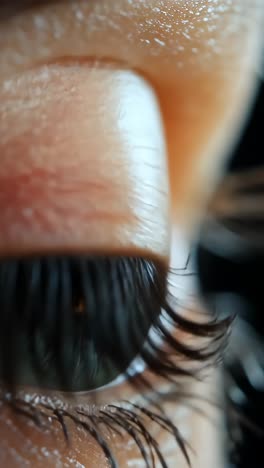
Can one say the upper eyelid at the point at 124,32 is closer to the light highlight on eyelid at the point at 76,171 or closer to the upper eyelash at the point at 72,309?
the light highlight on eyelid at the point at 76,171

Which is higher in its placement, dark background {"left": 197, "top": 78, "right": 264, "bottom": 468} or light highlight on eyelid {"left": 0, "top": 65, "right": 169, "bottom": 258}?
light highlight on eyelid {"left": 0, "top": 65, "right": 169, "bottom": 258}

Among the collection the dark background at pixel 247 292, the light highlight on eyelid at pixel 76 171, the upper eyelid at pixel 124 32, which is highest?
the upper eyelid at pixel 124 32

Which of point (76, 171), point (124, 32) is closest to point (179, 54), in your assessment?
point (124, 32)

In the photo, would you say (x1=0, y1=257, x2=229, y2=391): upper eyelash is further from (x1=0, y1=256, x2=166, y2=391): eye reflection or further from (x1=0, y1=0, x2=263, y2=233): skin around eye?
(x1=0, y1=0, x2=263, y2=233): skin around eye

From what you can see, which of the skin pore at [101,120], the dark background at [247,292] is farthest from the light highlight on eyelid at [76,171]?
the dark background at [247,292]

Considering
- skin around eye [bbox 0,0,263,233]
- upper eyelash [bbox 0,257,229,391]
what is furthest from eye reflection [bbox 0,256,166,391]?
skin around eye [bbox 0,0,263,233]

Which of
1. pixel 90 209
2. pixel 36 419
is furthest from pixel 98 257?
pixel 36 419
